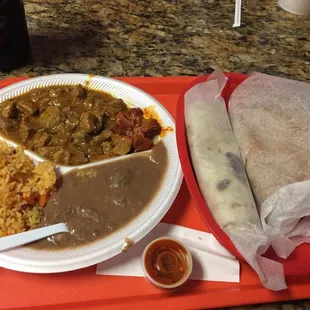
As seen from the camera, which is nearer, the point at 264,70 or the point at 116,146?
the point at 116,146

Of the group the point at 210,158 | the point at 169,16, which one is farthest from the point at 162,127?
the point at 169,16

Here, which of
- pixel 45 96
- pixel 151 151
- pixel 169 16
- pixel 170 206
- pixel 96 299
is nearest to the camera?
pixel 96 299

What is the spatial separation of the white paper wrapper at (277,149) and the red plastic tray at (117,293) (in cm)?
13

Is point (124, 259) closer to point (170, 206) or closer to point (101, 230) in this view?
point (101, 230)

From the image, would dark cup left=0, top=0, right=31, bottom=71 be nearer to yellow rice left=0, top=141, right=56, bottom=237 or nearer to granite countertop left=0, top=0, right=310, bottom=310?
granite countertop left=0, top=0, right=310, bottom=310

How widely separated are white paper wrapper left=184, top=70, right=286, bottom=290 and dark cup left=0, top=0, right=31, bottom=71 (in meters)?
0.71

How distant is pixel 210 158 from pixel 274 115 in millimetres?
307

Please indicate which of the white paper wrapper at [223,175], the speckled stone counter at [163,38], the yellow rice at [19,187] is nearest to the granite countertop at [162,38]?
the speckled stone counter at [163,38]

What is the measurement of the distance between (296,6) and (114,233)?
1.69m

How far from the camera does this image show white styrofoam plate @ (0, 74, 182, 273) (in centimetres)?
129

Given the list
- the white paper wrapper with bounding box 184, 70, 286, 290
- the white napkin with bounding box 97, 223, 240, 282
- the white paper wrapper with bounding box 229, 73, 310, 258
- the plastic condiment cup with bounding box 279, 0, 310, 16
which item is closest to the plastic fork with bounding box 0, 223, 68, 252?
the white napkin with bounding box 97, 223, 240, 282

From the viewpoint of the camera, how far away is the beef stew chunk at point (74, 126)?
161 centimetres

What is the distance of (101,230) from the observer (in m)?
1.38

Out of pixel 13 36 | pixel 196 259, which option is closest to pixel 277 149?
pixel 196 259
